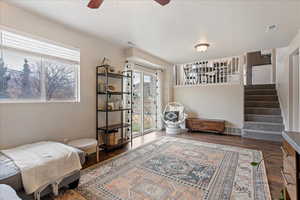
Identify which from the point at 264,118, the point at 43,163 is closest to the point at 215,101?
the point at 264,118

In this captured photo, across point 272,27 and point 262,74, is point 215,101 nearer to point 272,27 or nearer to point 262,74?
point 272,27

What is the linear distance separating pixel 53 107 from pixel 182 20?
276cm

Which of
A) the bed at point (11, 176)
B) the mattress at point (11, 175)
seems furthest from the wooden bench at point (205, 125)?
the mattress at point (11, 175)

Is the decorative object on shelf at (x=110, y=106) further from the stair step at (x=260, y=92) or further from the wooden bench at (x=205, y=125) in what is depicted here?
the stair step at (x=260, y=92)

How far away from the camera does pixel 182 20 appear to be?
8.41ft

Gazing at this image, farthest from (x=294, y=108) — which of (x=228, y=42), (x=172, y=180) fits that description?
(x=172, y=180)

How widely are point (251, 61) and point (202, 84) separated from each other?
366cm

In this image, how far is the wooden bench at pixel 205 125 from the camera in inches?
194

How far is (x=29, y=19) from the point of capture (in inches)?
91.7

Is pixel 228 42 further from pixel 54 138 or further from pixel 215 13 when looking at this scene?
pixel 54 138

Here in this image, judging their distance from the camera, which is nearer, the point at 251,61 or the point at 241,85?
the point at 241,85

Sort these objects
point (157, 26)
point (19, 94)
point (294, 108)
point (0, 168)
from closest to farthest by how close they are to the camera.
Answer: point (0, 168)
point (19, 94)
point (157, 26)
point (294, 108)

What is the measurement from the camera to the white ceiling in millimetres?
2150

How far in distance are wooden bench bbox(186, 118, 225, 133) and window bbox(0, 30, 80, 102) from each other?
3.94 m
